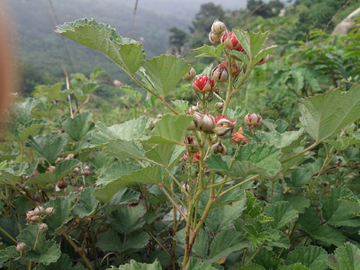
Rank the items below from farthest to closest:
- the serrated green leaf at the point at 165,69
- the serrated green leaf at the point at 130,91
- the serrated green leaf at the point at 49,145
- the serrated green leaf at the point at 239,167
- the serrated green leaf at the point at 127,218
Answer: the serrated green leaf at the point at 130,91, the serrated green leaf at the point at 49,145, the serrated green leaf at the point at 127,218, the serrated green leaf at the point at 165,69, the serrated green leaf at the point at 239,167

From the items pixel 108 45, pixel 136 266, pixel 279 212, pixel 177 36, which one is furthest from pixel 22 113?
pixel 177 36

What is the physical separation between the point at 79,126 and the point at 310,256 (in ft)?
3.83

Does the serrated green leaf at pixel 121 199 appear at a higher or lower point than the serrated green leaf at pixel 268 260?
lower

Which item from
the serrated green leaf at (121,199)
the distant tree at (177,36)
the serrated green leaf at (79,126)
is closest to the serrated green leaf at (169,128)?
the serrated green leaf at (121,199)

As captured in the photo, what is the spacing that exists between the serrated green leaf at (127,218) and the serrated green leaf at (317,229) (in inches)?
21.4

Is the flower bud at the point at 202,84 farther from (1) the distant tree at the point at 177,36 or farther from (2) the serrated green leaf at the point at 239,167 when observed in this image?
(1) the distant tree at the point at 177,36

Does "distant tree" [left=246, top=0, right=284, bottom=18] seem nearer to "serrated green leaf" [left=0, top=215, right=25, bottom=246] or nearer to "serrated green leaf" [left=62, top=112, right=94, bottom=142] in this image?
"serrated green leaf" [left=62, top=112, right=94, bottom=142]

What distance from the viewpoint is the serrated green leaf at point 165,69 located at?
20.6 inches

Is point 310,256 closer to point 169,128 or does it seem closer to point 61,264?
point 169,128

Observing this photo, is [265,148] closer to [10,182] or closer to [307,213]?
[307,213]

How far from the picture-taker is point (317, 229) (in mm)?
773

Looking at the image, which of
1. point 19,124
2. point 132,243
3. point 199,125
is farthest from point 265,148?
point 19,124

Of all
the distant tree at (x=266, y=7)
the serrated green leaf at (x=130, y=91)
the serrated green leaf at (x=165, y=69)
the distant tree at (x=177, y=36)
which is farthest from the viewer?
the distant tree at (x=177, y=36)

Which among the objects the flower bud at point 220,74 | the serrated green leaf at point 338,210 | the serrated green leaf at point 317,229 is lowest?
the serrated green leaf at point 317,229
